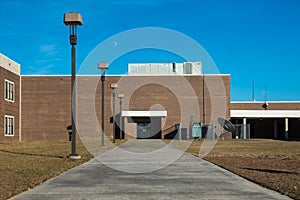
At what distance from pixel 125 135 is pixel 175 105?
768cm

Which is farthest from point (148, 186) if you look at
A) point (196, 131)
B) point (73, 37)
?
point (196, 131)

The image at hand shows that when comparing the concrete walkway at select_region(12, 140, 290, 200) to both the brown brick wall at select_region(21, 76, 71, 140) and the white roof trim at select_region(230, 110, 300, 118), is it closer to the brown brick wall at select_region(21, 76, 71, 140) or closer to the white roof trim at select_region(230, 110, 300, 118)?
the brown brick wall at select_region(21, 76, 71, 140)

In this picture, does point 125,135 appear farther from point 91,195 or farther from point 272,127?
point 91,195

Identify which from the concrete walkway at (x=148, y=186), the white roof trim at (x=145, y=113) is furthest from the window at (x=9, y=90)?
the concrete walkway at (x=148, y=186)

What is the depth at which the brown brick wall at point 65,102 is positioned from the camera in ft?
201

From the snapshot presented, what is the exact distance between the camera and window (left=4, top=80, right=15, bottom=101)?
52216 millimetres

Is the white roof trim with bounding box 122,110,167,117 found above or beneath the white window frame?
above

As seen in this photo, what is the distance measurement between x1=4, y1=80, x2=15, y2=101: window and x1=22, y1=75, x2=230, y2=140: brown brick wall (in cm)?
590

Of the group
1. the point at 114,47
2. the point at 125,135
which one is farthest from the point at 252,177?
the point at 125,135

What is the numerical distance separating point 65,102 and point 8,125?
1029cm

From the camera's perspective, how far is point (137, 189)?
1059 cm

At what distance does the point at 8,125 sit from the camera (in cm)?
5300

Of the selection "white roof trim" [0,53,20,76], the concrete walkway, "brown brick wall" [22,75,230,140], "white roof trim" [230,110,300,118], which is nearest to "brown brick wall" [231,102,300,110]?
"white roof trim" [230,110,300,118]

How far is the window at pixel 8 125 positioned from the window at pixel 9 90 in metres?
2.14
